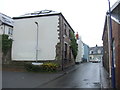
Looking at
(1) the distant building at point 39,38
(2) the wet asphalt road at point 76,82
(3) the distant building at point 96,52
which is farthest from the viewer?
(3) the distant building at point 96,52

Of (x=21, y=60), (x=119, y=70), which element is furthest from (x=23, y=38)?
(x=119, y=70)

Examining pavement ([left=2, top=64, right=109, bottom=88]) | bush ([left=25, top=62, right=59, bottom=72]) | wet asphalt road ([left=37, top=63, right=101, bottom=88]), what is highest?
bush ([left=25, top=62, right=59, bottom=72])

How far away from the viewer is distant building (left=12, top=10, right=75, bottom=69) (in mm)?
20234

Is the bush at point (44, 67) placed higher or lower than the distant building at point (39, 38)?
lower

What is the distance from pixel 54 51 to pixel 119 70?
12.0m

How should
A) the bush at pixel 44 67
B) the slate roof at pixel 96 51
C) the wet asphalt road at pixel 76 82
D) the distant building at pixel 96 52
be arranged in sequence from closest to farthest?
1. the wet asphalt road at pixel 76 82
2. the bush at pixel 44 67
3. the distant building at pixel 96 52
4. the slate roof at pixel 96 51

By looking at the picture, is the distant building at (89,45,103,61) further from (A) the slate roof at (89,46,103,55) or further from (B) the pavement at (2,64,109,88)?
(B) the pavement at (2,64,109,88)

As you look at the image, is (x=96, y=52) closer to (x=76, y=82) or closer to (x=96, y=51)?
(x=96, y=51)

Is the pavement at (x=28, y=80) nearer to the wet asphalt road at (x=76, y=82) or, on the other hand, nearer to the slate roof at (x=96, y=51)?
the wet asphalt road at (x=76, y=82)

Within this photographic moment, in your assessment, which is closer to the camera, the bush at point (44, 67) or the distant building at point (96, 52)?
the bush at point (44, 67)

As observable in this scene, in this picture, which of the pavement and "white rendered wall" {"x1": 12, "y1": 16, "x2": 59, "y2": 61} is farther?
"white rendered wall" {"x1": 12, "y1": 16, "x2": 59, "y2": 61}

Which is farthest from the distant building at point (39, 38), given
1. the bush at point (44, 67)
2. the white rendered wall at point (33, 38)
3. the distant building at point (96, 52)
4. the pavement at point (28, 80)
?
the distant building at point (96, 52)

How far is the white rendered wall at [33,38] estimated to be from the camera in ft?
66.9

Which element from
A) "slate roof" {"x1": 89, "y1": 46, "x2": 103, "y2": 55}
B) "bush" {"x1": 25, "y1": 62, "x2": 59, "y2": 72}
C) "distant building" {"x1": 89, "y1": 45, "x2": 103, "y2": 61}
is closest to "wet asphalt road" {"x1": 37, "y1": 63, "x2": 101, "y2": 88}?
"bush" {"x1": 25, "y1": 62, "x2": 59, "y2": 72}
